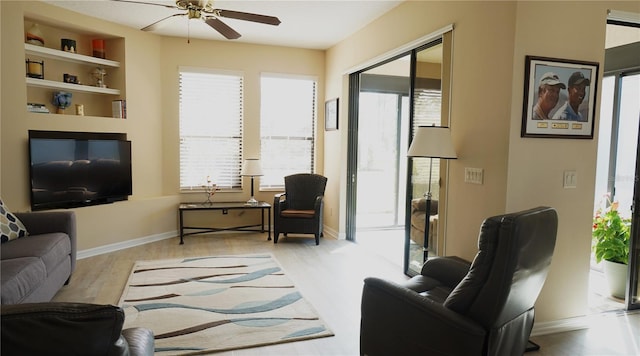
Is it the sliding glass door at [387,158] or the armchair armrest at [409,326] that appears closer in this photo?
the armchair armrest at [409,326]

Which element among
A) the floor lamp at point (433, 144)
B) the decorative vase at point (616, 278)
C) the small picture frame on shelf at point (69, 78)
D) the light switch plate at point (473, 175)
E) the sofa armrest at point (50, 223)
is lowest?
the decorative vase at point (616, 278)

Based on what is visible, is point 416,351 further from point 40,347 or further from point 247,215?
point 247,215

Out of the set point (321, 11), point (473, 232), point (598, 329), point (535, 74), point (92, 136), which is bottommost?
point (598, 329)

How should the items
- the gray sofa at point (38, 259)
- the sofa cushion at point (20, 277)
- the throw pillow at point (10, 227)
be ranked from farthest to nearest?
the throw pillow at point (10, 227)
the gray sofa at point (38, 259)
the sofa cushion at point (20, 277)

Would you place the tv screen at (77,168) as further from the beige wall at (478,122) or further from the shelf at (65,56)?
the shelf at (65,56)

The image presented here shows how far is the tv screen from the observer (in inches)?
175

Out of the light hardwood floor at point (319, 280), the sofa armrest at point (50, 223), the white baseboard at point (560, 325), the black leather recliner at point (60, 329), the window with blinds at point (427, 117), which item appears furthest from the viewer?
the window with blinds at point (427, 117)

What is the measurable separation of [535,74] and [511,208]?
95 centimetres

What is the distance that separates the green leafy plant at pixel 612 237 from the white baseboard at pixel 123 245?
17.4 ft

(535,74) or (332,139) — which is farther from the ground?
(535,74)

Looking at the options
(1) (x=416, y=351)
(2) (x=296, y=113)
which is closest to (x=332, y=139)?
(2) (x=296, y=113)

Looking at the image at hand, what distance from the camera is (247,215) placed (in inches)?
248

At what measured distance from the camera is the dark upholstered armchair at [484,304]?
68.4 inches

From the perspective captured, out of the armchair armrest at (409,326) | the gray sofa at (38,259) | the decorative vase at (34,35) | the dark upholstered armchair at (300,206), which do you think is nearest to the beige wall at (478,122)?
the decorative vase at (34,35)
